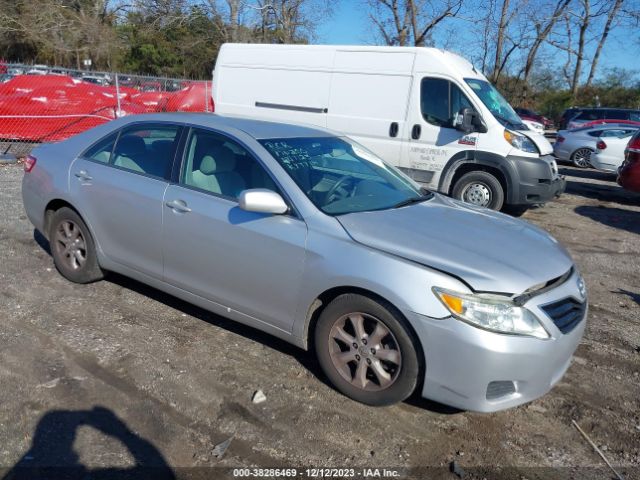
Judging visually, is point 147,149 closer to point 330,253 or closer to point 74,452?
point 330,253

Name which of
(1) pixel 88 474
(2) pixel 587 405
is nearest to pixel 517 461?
(2) pixel 587 405

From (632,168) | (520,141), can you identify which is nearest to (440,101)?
(520,141)

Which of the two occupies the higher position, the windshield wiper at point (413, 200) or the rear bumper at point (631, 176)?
the windshield wiper at point (413, 200)

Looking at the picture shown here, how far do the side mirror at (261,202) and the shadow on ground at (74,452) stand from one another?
1.42 m

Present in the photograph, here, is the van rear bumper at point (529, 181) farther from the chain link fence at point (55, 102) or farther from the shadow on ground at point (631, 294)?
the chain link fence at point (55, 102)

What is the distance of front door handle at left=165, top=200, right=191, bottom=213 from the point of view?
3.88 meters

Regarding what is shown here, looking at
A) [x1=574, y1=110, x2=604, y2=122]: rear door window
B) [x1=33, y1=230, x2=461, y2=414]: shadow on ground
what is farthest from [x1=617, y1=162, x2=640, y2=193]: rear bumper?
[x1=574, y1=110, x2=604, y2=122]: rear door window

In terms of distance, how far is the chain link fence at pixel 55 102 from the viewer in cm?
1252

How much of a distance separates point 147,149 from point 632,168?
850 centimetres

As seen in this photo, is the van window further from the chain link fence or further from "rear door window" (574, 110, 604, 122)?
"rear door window" (574, 110, 604, 122)

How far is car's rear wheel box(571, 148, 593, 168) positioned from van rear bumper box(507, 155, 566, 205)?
8.12 metres

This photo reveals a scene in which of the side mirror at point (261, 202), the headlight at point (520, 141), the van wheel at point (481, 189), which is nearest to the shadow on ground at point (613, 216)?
the headlight at point (520, 141)

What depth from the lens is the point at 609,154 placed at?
13.2m

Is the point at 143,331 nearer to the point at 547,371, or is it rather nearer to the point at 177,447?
the point at 177,447
